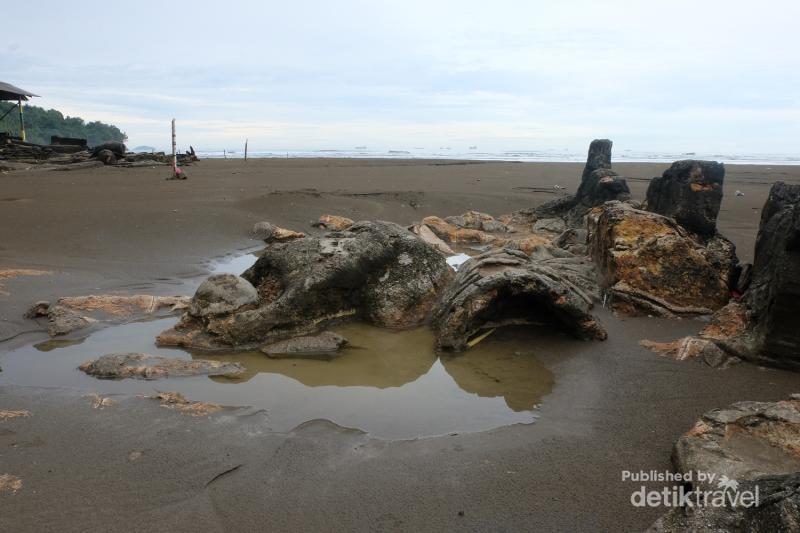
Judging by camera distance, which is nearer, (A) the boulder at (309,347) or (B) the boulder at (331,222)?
(A) the boulder at (309,347)

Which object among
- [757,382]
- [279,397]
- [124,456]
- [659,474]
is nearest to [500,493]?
[659,474]

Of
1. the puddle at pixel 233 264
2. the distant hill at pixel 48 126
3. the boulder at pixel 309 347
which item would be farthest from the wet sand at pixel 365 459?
the distant hill at pixel 48 126

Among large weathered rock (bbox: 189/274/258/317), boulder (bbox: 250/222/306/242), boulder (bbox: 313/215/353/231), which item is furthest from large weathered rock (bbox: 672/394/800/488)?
boulder (bbox: 313/215/353/231)

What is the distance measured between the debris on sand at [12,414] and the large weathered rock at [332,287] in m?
1.45

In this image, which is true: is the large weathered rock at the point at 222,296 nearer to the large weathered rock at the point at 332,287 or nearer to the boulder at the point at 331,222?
the large weathered rock at the point at 332,287

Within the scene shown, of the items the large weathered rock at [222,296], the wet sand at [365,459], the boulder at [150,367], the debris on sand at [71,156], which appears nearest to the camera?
the wet sand at [365,459]

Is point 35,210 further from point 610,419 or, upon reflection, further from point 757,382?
point 757,382

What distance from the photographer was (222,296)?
5.18 metres

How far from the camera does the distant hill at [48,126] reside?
56.0m

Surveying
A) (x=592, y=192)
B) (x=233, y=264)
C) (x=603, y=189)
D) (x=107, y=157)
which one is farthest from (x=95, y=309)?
(x=107, y=157)

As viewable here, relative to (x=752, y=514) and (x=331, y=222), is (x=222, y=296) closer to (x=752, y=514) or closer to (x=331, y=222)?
(x=752, y=514)

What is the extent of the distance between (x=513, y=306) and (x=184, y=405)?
3.09 m

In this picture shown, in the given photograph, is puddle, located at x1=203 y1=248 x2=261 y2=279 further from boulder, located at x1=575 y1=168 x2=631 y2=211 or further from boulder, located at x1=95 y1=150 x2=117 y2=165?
boulder, located at x1=95 y1=150 x2=117 y2=165

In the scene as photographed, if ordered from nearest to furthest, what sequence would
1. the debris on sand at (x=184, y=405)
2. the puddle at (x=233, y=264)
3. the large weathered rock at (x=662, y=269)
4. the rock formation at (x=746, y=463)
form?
the rock formation at (x=746, y=463), the debris on sand at (x=184, y=405), the large weathered rock at (x=662, y=269), the puddle at (x=233, y=264)
